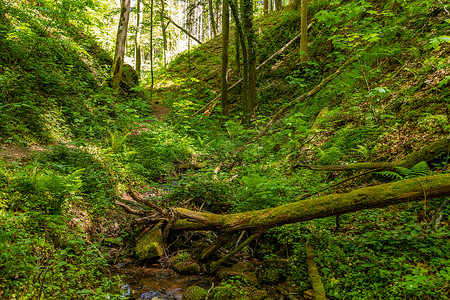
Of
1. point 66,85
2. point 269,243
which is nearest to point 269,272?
point 269,243

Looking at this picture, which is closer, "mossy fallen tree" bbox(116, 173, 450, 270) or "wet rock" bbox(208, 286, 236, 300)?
"mossy fallen tree" bbox(116, 173, 450, 270)

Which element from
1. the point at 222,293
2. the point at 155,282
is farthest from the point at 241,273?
the point at 155,282

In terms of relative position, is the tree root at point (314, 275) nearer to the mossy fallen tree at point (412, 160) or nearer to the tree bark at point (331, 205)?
the tree bark at point (331, 205)

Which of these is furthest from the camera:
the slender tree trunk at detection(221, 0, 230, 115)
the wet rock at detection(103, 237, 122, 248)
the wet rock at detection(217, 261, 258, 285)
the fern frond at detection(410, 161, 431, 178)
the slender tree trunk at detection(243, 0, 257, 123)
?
the slender tree trunk at detection(221, 0, 230, 115)

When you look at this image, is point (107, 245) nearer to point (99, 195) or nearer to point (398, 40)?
point (99, 195)

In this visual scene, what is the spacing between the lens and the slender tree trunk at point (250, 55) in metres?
9.90

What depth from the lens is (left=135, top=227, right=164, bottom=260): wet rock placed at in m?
4.10

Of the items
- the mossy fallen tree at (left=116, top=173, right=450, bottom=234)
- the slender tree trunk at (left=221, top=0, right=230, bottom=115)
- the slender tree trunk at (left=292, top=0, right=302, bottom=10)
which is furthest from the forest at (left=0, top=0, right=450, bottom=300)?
the slender tree trunk at (left=292, top=0, right=302, bottom=10)

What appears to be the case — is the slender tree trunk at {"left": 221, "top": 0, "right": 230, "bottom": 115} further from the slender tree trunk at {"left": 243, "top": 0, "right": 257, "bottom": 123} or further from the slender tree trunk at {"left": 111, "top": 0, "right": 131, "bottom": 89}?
the slender tree trunk at {"left": 111, "top": 0, "right": 131, "bottom": 89}

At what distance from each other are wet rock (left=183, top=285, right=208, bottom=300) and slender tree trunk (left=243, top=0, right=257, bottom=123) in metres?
8.87

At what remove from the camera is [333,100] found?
8352mm

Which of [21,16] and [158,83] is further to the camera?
[158,83]

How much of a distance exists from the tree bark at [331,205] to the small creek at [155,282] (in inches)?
30.1

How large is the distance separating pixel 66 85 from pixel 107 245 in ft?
21.8
